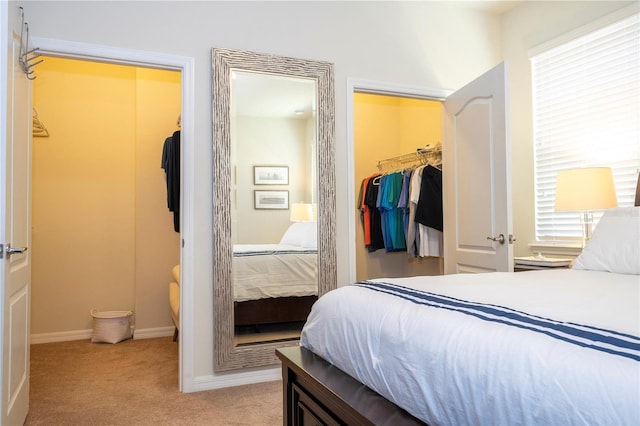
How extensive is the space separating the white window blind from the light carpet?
235cm

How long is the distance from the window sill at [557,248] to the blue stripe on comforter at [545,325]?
2132mm

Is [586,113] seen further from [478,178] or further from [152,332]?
[152,332]

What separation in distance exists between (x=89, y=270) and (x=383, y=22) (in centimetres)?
336

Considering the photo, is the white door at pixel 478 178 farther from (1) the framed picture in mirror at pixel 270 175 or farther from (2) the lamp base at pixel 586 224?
(1) the framed picture in mirror at pixel 270 175

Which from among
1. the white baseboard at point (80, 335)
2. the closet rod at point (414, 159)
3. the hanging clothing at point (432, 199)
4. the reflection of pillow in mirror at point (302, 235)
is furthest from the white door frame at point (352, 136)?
the white baseboard at point (80, 335)

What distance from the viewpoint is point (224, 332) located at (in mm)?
2885

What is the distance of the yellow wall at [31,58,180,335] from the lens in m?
4.19

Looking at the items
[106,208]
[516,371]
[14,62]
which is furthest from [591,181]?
[106,208]

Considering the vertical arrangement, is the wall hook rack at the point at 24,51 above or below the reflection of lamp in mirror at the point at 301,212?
above

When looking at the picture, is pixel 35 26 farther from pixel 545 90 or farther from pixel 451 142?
pixel 545 90

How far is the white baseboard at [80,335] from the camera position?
4.07m

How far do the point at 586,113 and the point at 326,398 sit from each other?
2770mm

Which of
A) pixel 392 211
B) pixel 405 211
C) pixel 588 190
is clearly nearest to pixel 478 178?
pixel 588 190

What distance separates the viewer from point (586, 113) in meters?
3.14
